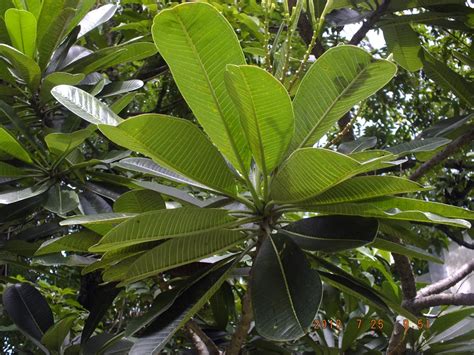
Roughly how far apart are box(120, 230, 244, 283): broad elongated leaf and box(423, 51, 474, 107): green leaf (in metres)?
1.02

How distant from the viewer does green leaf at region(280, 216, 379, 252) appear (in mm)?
1343

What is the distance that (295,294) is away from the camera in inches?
51.6

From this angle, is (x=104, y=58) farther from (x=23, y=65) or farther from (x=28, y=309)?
(x=28, y=309)

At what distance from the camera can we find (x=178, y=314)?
1396 millimetres

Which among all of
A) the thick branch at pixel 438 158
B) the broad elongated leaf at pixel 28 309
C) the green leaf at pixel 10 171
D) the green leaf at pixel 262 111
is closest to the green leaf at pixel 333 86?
the green leaf at pixel 262 111

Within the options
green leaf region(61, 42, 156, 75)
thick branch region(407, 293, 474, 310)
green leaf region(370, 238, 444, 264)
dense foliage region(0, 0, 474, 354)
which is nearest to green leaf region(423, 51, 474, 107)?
dense foliage region(0, 0, 474, 354)

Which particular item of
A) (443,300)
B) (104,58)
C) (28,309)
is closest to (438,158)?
(443,300)

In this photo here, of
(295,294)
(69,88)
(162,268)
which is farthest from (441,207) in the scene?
(69,88)

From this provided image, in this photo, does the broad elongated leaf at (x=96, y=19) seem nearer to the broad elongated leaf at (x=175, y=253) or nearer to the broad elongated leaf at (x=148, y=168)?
the broad elongated leaf at (x=148, y=168)

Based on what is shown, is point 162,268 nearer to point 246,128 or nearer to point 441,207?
point 246,128

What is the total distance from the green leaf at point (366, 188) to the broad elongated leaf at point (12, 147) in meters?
0.86

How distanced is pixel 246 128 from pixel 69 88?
39 centimetres

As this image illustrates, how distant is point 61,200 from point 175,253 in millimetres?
559

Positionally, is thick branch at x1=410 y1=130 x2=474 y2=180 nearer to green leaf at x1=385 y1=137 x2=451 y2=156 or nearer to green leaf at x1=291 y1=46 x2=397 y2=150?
green leaf at x1=385 y1=137 x2=451 y2=156
